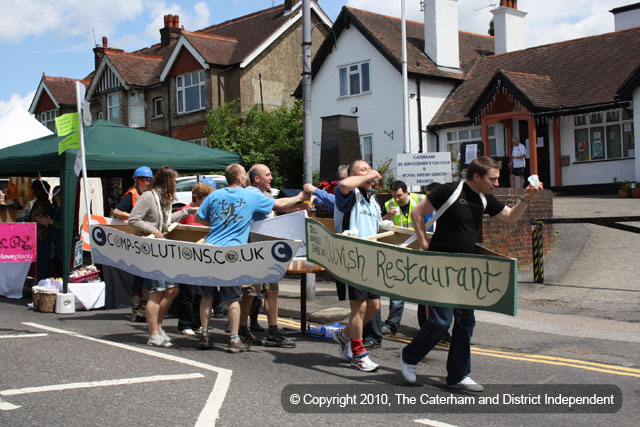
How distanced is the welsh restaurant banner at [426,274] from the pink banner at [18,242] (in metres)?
6.48

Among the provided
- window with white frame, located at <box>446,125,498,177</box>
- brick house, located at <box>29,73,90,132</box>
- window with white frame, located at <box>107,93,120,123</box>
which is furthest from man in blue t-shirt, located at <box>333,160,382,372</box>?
brick house, located at <box>29,73,90,132</box>

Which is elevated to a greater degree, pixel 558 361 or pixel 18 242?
pixel 18 242

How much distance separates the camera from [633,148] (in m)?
24.5

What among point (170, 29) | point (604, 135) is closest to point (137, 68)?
point (170, 29)

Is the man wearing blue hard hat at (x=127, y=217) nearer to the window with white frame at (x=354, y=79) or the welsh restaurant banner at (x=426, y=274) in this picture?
the welsh restaurant banner at (x=426, y=274)

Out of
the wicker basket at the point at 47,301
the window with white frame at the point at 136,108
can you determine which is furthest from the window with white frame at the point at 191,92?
the wicker basket at the point at 47,301

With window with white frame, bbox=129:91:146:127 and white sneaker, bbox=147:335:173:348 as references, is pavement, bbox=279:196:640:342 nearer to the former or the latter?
white sneaker, bbox=147:335:173:348

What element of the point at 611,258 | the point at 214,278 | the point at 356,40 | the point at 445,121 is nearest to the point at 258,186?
the point at 214,278

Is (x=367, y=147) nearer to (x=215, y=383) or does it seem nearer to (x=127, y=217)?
(x=127, y=217)

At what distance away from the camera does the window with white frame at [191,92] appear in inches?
1438

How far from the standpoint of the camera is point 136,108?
40.6 metres

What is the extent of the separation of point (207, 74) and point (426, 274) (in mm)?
31961

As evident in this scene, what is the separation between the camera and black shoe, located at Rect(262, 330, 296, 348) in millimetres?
7480

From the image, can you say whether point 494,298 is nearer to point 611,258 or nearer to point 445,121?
point 611,258
